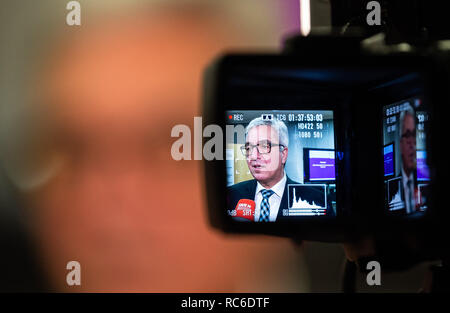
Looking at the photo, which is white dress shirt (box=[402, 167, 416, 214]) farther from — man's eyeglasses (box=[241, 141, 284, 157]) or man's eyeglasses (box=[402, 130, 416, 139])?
man's eyeglasses (box=[241, 141, 284, 157])

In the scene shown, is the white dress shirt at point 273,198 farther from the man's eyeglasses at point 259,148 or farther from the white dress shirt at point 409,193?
the white dress shirt at point 409,193

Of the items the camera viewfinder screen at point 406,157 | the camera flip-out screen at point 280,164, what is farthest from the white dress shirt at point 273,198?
the camera viewfinder screen at point 406,157

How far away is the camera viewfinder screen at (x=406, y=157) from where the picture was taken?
1.49m

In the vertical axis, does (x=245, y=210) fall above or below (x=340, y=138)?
below

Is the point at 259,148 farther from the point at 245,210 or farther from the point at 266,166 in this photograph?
the point at 245,210

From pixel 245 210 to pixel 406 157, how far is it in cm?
50

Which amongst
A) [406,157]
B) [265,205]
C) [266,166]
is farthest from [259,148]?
[406,157]

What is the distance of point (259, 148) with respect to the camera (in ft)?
5.08

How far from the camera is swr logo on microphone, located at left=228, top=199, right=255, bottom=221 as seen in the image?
5.00 ft

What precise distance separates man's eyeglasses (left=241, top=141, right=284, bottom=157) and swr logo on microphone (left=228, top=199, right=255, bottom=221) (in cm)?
14

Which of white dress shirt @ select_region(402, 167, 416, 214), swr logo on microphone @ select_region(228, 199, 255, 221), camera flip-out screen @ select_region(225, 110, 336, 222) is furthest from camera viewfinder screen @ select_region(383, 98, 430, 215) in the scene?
swr logo on microphone @ select_region(228, 199, 255, 221)
